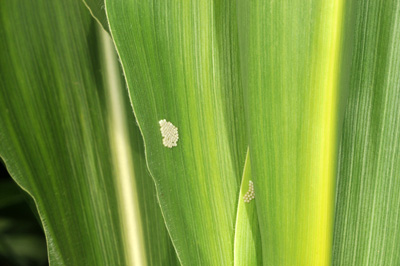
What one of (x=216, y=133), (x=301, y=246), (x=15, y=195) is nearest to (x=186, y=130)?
(x=216, y=133)

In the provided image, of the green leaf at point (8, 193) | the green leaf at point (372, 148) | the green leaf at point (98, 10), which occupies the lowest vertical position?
the green leaf at point (8, 193)

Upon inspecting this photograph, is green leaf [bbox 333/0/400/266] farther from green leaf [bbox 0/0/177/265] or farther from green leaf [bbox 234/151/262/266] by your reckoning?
green leaf [bbox 0/0/177/265]

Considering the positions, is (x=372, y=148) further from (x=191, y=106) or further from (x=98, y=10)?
(x=98, y=10)

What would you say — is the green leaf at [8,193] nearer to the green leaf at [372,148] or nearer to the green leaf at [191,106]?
the green leaf at [191,106]

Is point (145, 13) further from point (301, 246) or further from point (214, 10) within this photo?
point (301, 246)

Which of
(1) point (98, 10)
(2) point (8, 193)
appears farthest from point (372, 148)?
(2) point (8, 193)

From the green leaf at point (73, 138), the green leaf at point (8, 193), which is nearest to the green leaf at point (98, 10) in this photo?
the green leaf at point (73, 138)
